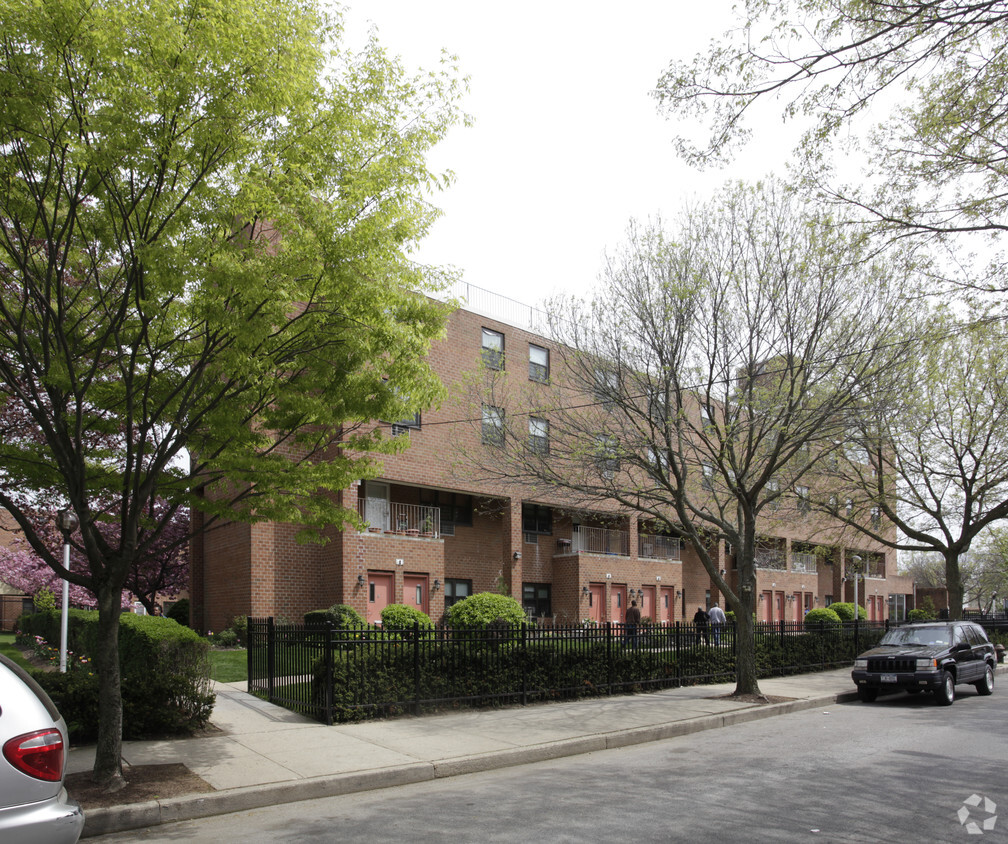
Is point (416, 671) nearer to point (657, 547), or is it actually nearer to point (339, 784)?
point (339, 784)

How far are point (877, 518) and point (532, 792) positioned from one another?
22.8m

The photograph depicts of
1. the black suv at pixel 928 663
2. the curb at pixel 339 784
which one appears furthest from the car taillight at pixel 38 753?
the black suv at pixel 928 663

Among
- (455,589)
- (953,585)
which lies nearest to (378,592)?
(455,589)

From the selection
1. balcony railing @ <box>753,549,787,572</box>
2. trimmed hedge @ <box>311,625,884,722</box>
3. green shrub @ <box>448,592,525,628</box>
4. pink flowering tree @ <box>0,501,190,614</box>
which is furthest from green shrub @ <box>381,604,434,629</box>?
balcony railing @ <box>753,549,787,572</box>

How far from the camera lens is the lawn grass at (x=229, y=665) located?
15.4m

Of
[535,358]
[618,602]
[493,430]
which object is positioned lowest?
[618,602]

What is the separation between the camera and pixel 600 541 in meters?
32.4

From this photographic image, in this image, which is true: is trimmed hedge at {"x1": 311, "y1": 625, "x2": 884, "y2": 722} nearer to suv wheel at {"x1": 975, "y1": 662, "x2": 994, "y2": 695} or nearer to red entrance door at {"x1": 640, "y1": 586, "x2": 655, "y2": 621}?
suv wheel at {"x1": 975, "y1": 662, "x2": 994, "y2": 695}

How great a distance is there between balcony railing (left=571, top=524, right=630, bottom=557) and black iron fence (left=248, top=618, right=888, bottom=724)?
12581mm

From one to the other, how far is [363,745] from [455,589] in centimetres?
1770

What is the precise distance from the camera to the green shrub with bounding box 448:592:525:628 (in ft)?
58.6

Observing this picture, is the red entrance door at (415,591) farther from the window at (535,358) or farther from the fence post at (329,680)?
the fence post at (329,680)

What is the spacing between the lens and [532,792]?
315 inches

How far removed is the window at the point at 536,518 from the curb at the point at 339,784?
18.3 meters
